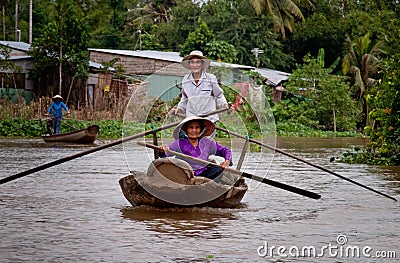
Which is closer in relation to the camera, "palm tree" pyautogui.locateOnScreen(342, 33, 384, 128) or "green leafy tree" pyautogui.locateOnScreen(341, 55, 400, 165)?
"green leafy tree" pyautogui.locateOnScreen(341, 55, 400, 165)

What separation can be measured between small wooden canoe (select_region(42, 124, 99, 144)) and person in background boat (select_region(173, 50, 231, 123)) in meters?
10.5

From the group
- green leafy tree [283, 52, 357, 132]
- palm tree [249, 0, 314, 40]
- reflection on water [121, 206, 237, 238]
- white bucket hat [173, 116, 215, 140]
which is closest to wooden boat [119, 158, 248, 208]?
reflection on water [121, 206, 237, 238]

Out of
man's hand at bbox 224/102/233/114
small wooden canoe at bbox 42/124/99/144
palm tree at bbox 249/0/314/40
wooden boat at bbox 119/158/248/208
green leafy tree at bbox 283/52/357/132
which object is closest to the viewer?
wooden boat at bbox 119/158/248/208

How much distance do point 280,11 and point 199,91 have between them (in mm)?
29631

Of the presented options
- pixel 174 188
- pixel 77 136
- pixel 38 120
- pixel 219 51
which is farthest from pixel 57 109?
pixel 174 188

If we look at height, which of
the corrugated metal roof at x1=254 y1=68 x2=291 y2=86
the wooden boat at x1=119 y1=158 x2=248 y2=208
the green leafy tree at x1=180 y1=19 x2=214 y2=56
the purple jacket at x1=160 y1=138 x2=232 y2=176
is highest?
the green leafy tree at x1=180 y1=19 x2=214 y2=56

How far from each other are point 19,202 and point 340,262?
4383 mm

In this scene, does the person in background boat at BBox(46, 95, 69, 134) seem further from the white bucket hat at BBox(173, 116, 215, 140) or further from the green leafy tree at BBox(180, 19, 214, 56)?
the white bucket hat at BBox(173, 116, 215, 140)

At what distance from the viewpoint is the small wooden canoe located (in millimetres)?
19375

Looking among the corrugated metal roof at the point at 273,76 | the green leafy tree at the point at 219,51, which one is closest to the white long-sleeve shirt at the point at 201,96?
the corrugated metal roof at the point at 273,76

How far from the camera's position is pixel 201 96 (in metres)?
9.03

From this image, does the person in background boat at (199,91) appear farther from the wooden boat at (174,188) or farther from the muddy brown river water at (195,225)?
the wooden boat at (174,188)

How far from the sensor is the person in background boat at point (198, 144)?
851cm

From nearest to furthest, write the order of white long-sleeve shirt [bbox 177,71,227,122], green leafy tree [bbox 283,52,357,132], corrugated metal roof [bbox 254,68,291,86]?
white long-sleeve shirt [bbox 177,71,227,122], green leafy tree [bbox 283,52,357,132], corrugated metal roof [bbox 254,68,291,86]
